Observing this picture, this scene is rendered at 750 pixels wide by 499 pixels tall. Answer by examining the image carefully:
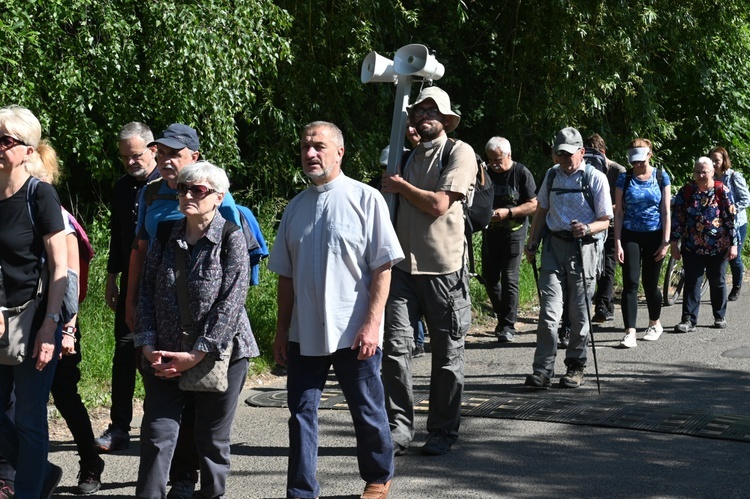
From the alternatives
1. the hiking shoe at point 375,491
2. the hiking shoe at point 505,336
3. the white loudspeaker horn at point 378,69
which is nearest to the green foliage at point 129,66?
the hiking shoe at point 505,336

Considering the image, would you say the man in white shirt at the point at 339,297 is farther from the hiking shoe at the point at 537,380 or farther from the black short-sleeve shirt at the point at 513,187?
the black short-sleeve shirt at the point at 513,187

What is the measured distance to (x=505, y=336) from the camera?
10047 mm

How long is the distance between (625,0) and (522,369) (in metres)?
7.48

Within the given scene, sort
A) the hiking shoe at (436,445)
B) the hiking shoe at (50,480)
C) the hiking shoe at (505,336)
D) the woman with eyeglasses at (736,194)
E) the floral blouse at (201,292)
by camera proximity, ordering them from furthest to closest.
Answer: the woman with eyeglasses at (736,194), the hiking shoe at (505,336), the hiking shoe at (436,445), the hiking shoe at (50,480), the floral blouse at (201,292)

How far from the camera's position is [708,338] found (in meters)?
10.0

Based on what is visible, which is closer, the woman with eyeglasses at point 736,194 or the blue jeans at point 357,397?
the blue jeans at point 357,397

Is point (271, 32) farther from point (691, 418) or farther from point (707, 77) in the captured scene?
point (707, 77)

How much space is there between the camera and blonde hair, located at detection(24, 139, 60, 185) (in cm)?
515

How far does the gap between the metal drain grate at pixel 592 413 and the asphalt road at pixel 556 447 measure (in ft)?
0.04

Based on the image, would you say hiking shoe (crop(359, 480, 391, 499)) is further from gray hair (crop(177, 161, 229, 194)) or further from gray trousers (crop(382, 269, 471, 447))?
gray hair (crop(177, 161, 229, 194))

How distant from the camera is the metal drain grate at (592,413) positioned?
257 inches

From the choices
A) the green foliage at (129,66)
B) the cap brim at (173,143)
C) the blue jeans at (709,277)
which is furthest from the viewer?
the blue jeans at (709,277)

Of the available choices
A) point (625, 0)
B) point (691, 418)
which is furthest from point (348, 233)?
point (625, 0)

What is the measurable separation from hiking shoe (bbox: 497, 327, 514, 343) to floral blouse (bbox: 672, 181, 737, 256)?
2220mm
